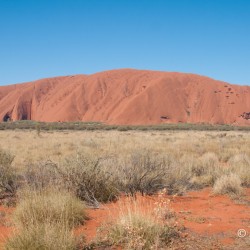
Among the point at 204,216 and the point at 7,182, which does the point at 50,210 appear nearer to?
the point at 204,216

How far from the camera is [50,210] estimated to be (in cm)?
515

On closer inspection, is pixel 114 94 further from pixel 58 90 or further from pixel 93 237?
pixel 93 237

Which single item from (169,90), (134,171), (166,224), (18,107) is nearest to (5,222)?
(166,224)

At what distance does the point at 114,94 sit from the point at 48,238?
8972 cm

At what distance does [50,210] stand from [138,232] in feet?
4.73

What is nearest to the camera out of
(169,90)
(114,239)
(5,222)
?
(114,239)

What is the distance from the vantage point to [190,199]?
7.58m

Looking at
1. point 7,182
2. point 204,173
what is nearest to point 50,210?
point 7,182

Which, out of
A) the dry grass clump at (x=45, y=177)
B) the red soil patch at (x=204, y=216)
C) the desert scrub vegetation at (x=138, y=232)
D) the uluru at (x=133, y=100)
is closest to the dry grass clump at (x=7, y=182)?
the dry grass clump at (x=45, y=177)

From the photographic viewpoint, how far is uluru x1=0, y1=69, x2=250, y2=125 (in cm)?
8244

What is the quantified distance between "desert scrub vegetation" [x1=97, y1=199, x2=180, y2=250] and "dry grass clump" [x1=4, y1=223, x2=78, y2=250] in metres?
0.56

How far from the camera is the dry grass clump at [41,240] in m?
3.97

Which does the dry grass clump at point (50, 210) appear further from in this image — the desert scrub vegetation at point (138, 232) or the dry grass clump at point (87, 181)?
the dry grass clump at point (87, 181)

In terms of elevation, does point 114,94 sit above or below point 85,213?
above
